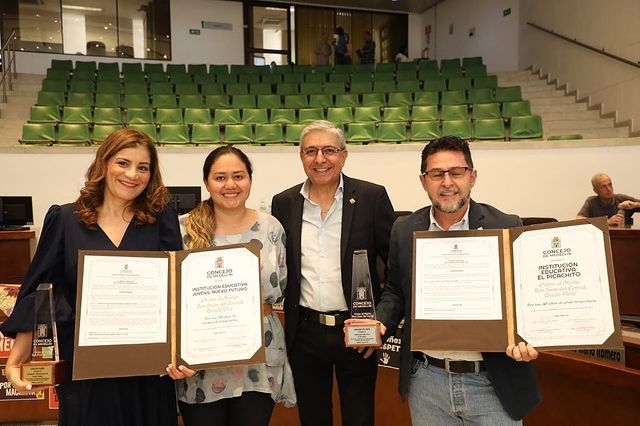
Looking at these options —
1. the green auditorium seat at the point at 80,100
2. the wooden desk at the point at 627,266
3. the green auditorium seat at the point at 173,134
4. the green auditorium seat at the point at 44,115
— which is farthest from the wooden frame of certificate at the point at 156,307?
the green auditorium seat at the point at 80,100

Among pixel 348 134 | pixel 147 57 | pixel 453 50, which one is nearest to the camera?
pixel 348 134

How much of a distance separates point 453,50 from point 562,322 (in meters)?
11.6

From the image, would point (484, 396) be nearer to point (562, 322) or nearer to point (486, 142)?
point (562, 322)

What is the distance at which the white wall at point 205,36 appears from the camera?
1075cm

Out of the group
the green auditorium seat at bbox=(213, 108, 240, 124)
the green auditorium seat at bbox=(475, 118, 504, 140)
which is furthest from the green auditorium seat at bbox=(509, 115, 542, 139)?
the green auditorium seat at bbox=(213, 108, 240, 124)

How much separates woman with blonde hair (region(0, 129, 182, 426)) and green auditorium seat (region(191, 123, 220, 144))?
4945mm

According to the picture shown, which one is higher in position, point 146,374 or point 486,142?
point 486,142

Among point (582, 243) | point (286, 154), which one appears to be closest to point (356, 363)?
point (582, 243)

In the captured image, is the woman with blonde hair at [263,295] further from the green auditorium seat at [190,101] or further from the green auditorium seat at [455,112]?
the green auditorium seat at [190,101]

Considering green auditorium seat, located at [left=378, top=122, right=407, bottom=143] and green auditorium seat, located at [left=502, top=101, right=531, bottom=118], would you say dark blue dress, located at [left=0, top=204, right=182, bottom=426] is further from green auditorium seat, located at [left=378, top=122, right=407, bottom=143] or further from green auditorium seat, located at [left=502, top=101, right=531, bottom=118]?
green auditorium seat, located at [left=502, top=101, right=531, bottom=118]

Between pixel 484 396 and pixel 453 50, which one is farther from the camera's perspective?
pixel 453 50

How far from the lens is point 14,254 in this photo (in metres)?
4.65

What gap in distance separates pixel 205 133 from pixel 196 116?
0.59 m

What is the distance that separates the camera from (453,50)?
1189 centimetres
